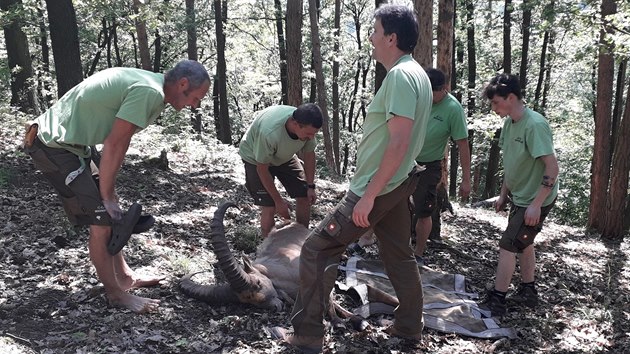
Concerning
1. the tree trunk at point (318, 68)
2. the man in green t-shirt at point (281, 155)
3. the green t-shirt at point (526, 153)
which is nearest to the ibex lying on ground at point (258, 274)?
the man in green t-shirt at point (281, 155)

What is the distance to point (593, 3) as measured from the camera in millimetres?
10844

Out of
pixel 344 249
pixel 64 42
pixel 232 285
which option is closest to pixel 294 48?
pixel 64 42

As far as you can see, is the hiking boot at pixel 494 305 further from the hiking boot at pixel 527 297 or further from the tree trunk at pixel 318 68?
the tree trunk at pixel 318 68

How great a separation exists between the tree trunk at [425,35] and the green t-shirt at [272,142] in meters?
2.76

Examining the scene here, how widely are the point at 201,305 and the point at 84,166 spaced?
1630 mm

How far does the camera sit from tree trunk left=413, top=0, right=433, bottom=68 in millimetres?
7727

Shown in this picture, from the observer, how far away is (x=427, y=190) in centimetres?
624

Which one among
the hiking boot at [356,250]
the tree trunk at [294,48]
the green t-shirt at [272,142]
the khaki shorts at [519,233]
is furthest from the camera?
the tree trunk at [294,48]

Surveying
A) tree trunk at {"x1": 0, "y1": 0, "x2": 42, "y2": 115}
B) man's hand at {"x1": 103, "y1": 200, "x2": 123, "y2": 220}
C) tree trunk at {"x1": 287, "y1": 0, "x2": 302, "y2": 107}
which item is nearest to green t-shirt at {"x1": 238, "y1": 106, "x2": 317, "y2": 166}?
man's hand at {"x1": 103, "y1": 200, "x2": 123, "y2": 220}

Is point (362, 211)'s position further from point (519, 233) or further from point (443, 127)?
point (443, 127)

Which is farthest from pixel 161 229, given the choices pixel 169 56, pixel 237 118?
pixel 237 118

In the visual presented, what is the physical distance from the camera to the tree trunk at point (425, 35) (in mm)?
7727

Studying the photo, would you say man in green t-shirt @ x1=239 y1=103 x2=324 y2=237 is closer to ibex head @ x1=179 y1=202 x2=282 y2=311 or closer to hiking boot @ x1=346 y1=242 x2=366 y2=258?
hiking boot @ x1=346 y1=242 x2=366 y2=258

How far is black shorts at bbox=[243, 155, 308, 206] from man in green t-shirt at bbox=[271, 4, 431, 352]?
7.59 ft
